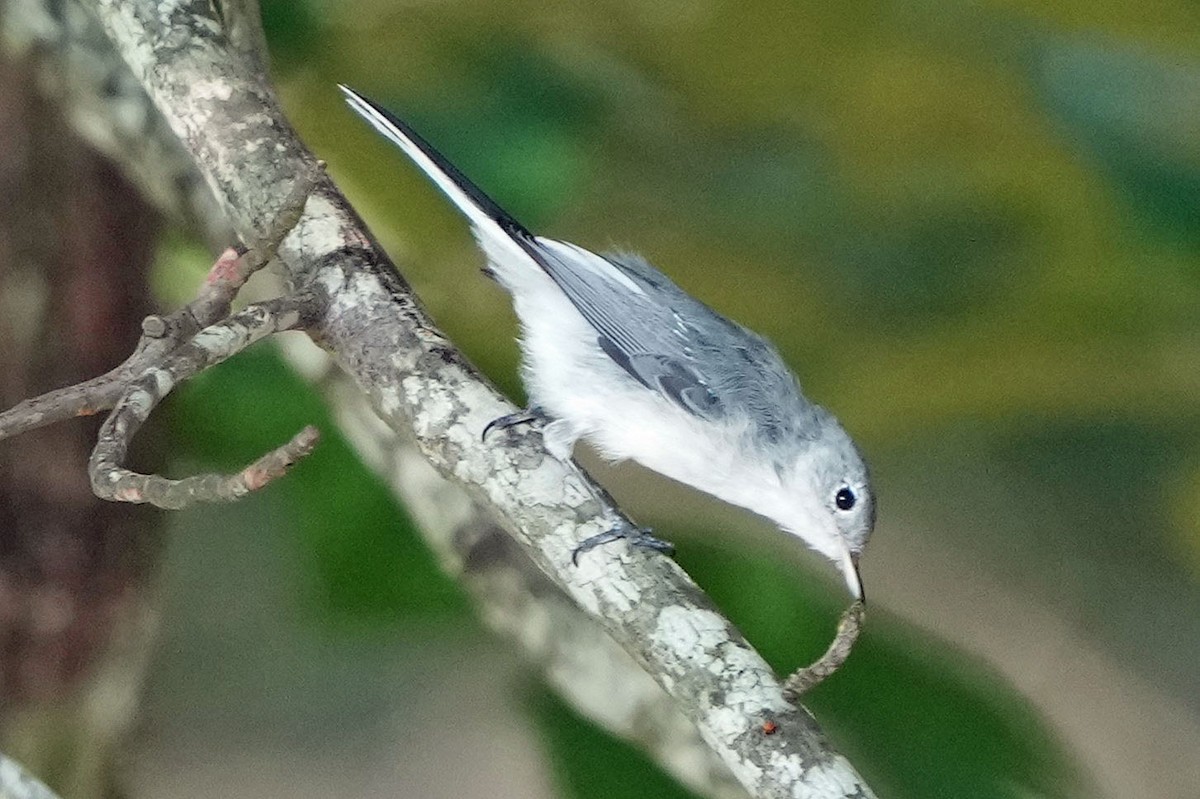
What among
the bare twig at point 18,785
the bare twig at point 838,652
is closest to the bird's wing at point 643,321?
the bare twig at point 838,652

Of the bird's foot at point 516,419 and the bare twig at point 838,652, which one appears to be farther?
the bird's foot at point 516,419

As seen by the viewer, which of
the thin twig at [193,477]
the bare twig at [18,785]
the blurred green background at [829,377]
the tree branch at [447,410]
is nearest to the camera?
the thin twig at [193,477]

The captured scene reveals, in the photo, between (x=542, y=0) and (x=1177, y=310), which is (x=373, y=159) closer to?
(x=542, y=0)

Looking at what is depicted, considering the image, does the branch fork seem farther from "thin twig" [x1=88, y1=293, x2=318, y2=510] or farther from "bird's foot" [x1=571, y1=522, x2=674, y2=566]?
"bird's foot" [x1=571, y1=522, x2=674, y2=566]

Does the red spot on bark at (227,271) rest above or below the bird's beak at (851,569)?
below

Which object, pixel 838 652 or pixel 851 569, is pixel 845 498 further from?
pixel 838 652

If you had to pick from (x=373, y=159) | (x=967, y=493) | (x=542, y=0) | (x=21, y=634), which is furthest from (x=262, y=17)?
(x=967, y=493)

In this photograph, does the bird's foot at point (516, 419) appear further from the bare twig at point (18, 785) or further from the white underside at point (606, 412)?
the bare twig at point (18, 785)
